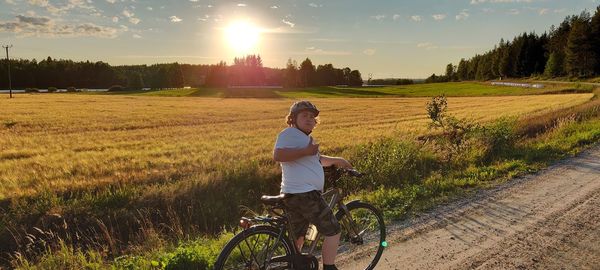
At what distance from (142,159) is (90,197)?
5.95 metres

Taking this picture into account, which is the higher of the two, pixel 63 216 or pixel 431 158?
pixel 431 158

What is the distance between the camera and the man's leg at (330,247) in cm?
453

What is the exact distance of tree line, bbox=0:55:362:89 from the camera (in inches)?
5920

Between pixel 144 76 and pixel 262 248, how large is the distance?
7650 inches

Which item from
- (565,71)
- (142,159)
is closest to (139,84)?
(565,71)

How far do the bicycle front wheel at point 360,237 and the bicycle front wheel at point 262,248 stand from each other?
87 cm

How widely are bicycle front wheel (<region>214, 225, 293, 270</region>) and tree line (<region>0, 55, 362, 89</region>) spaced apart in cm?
16074

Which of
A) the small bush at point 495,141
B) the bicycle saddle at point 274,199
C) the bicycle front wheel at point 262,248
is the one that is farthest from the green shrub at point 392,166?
the bicycle saddle at point 274,199

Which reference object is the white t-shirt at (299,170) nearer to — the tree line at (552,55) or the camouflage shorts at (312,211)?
the camouflage shorts at (312,211)

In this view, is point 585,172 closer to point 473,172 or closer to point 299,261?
point 473,172

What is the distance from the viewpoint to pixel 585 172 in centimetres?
1006

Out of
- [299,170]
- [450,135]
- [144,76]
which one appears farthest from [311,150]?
[144,76]

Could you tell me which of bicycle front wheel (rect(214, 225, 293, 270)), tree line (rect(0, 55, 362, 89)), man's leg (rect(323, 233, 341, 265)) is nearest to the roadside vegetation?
A: bicycle front wheel (rect(214, 225, 293, 270))

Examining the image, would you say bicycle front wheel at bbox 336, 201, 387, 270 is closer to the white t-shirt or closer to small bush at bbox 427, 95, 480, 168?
the white t-shirt
